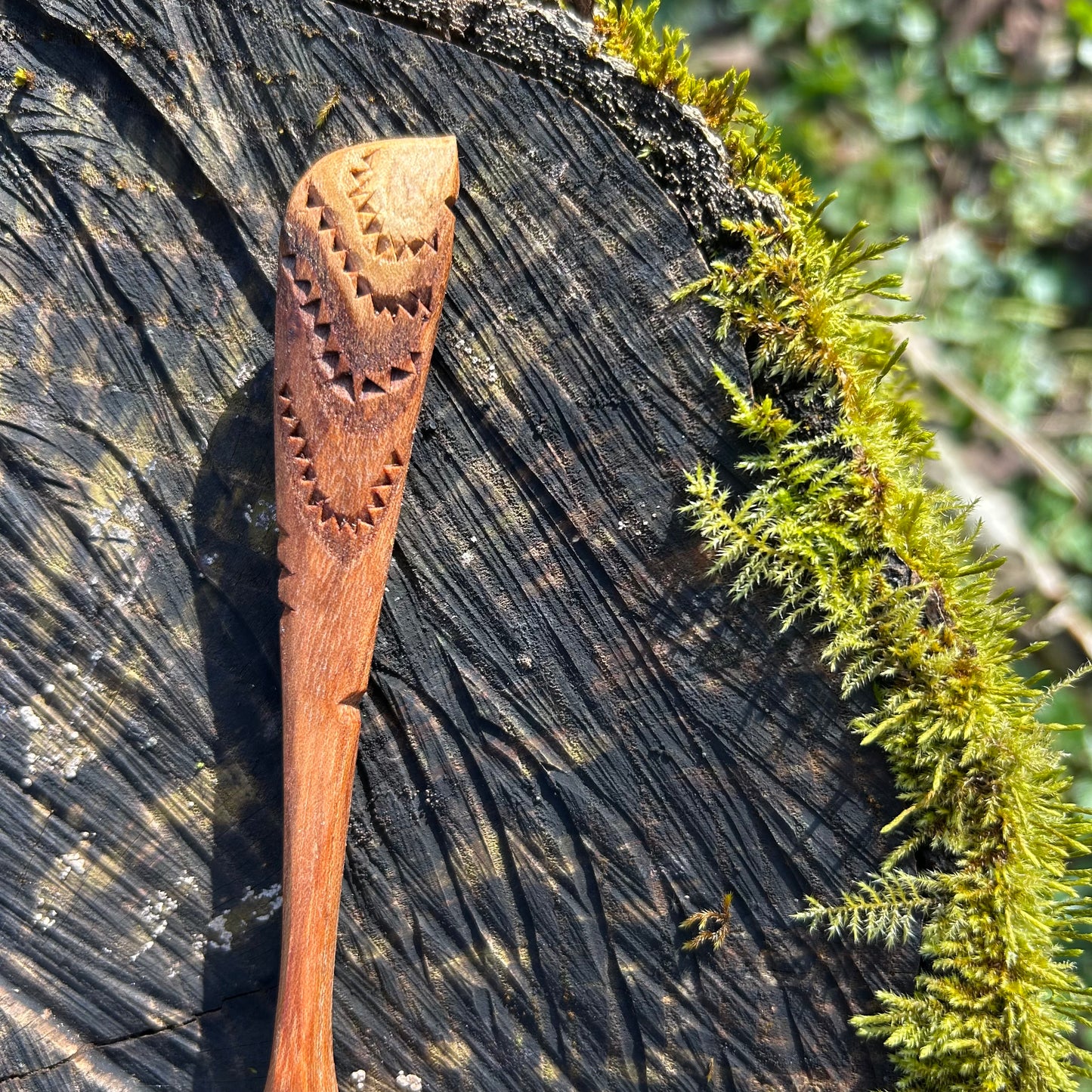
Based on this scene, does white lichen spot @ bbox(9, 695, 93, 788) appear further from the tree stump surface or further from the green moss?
the green moss

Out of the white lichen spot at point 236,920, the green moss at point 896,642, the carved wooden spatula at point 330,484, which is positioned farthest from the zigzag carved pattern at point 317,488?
the white lichen spot at point 236,920

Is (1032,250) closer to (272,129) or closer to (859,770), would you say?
(859,770)

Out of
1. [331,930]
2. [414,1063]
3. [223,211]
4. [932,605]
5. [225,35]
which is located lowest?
[414,1063]

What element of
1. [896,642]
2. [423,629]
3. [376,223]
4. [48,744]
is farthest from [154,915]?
[896,642]

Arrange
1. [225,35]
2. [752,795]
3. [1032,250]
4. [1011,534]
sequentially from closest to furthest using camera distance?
[225,35]
[752,795]
[1011,534]
[1032,250]

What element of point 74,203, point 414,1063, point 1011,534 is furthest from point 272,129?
point 1011,534

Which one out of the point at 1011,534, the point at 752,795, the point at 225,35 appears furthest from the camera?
the point at 1011,534

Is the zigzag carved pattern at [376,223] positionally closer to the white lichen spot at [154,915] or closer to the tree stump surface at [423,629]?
the tree stump surface at [423,629]

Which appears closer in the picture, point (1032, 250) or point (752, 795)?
point (752, 795)
